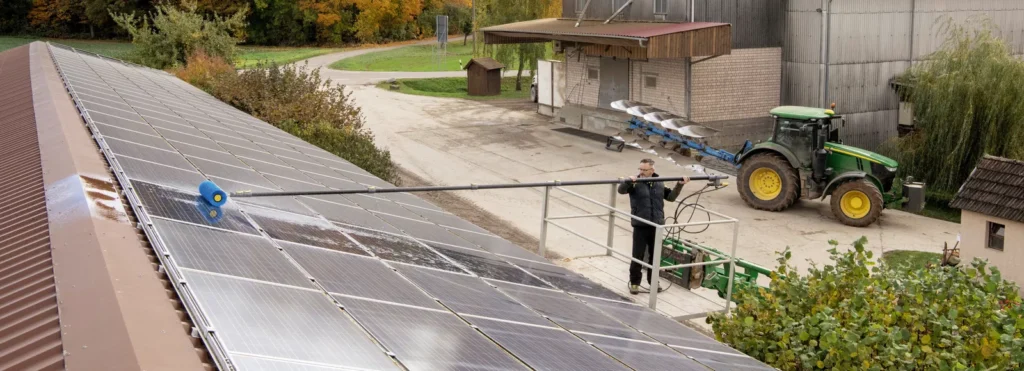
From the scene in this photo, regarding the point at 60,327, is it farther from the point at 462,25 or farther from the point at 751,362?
the point at 462,25

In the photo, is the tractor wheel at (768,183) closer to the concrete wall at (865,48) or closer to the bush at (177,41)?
the concrete wall at (865,48)

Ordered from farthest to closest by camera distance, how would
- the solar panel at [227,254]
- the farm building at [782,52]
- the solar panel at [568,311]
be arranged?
the farm building at [782,52], the solar panel at [568,311], the solar panel at [227,254]

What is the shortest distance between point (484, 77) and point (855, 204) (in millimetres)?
26358

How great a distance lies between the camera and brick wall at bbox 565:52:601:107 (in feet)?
114

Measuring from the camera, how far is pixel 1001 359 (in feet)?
28.5

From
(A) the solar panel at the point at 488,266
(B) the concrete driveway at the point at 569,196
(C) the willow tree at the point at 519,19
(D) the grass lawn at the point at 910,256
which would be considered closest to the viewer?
(A) the solar panel at the point at 488,266

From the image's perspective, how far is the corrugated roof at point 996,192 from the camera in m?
17.0

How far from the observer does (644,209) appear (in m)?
13.7

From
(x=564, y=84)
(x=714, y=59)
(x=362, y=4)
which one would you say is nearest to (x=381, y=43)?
(x=362, y=4)

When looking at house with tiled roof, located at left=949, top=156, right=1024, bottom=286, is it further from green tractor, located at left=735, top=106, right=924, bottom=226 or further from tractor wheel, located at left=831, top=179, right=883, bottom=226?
green tractor, located at left=735, top=106, right=924, bottom=226

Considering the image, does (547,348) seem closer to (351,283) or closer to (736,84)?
(351,283)

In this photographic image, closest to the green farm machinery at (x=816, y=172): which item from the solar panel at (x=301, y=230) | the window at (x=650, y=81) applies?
the window at (x=650, y=81)

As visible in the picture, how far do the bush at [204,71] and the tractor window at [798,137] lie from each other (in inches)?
572

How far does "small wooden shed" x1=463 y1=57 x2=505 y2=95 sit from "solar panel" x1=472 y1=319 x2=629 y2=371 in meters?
38.0
